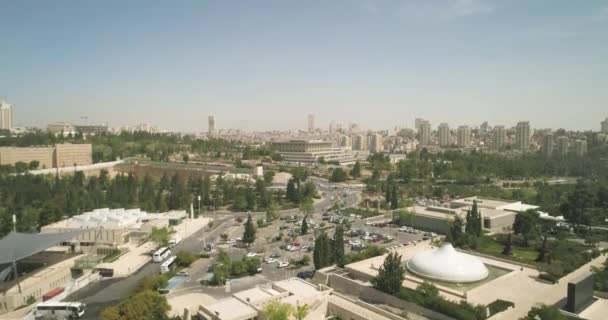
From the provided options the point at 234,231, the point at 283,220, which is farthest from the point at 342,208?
the point at 234,231

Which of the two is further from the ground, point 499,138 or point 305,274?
→ point 499,138

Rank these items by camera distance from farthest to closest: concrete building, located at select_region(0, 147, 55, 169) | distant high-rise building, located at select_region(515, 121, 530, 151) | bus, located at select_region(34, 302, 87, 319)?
distant high-rise building, located at select_region(515, 121, 530, 151), concrete building, located at select_region(0, 147, 55, 169), bus, located at select_region(34, 302, 87, 319)

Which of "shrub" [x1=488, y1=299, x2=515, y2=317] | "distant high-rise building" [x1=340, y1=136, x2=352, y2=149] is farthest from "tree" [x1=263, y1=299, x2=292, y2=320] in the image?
"distant high-rise building" [x1=340, y1=136, x2=352, y2=149]

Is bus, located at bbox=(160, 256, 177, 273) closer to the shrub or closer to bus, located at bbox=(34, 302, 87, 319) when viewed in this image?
bus, located at bbox=(34, 302, 87, 319)

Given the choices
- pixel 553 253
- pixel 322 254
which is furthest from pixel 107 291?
pixel 553 253

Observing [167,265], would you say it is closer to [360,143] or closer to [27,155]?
[27,155]

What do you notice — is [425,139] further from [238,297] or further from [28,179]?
[238,297]
